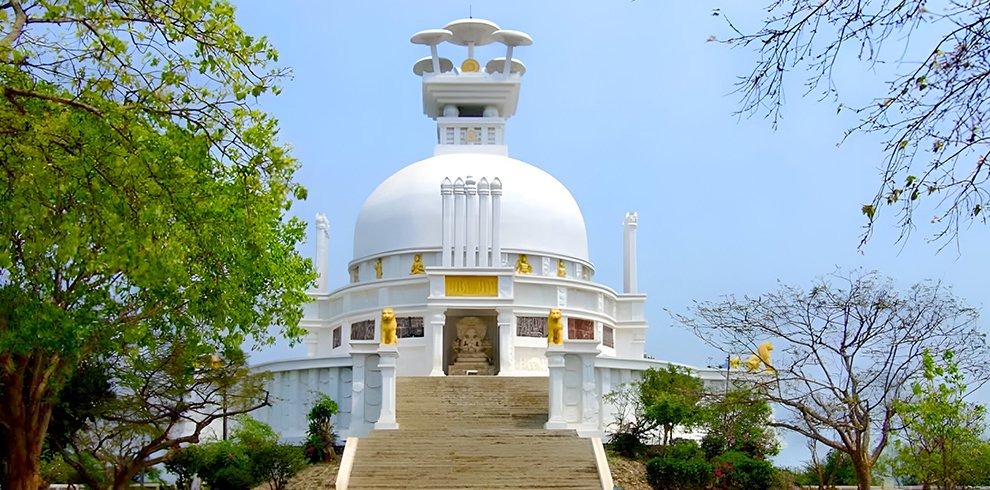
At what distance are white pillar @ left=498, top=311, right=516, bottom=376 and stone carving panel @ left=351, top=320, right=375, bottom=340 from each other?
15.6 ft

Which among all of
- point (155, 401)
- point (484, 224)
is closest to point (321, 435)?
point (155, 401)

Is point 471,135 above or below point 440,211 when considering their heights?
above

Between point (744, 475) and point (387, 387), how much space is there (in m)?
8.49

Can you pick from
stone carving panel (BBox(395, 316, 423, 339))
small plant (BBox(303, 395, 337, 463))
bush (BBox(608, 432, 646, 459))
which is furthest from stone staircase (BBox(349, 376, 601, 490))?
stone carving panel (BBox(395, 316, 423, 339))

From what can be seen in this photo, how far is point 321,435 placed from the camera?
86.8ft

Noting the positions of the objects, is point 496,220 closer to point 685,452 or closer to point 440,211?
point 440,211

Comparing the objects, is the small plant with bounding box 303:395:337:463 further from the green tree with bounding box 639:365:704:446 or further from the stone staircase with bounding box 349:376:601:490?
the green tree with bounding box 639:365:704:446

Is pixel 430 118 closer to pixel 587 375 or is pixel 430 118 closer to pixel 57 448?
pixel 587 375

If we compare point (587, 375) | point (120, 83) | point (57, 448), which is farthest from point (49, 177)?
point (587, 375)

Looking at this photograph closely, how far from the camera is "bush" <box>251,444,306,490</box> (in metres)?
23.4

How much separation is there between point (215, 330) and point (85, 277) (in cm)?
252

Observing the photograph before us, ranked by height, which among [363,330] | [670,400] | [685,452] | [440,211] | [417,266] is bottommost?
[685,452]

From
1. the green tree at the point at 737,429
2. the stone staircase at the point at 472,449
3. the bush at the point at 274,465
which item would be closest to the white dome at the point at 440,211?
the stone staircase at the point at 472,449

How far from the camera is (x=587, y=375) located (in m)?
26.8
